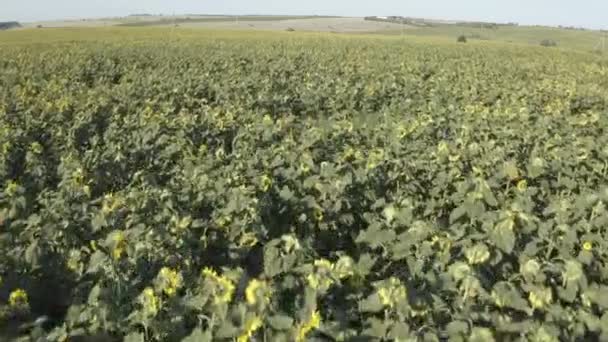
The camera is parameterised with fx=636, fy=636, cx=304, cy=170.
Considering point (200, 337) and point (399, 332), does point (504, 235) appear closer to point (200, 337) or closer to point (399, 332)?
point (399, 332)

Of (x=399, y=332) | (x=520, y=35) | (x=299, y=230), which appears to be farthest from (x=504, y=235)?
(x=520, y=35)

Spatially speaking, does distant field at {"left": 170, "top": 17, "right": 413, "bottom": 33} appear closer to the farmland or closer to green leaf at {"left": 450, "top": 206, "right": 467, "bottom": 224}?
the farmland

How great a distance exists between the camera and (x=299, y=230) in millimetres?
5309

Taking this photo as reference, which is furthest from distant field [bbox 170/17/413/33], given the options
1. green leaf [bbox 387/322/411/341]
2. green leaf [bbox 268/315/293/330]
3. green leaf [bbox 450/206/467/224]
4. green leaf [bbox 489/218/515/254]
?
green leaf [bbox 268/315/293/330]

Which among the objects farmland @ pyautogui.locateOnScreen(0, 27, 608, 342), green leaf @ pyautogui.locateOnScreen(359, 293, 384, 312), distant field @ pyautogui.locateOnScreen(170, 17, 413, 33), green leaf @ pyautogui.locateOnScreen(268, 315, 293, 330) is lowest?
distant field @ pyautogui.locateOnScreen(170, 17, 413, 33)

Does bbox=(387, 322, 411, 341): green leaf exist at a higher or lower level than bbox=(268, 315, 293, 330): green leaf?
lower

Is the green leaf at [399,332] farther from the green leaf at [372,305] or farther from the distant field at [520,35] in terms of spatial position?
the distant field at [520,35]

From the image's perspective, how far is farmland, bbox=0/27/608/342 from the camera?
297 cm

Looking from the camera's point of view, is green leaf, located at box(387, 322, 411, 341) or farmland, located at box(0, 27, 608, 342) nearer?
green leaf, located at box(387, 322, 411, 341)

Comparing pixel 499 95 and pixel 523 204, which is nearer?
pixel 523 204

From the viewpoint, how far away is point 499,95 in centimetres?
1392

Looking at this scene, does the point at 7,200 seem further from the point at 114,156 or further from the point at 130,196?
the point at 114,156

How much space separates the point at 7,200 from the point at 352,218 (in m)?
2.62

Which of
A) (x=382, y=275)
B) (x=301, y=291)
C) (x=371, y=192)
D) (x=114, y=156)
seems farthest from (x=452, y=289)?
(x=114, y=156)
